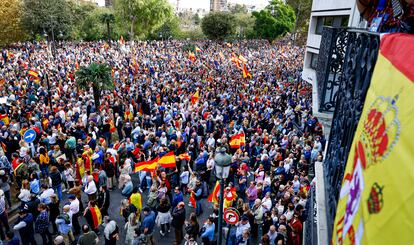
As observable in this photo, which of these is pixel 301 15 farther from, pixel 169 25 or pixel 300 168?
pixel 300 168

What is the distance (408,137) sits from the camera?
142 cm

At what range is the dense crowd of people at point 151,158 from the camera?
28.4 feet

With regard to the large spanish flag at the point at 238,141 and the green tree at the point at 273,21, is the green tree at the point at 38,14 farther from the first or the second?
the large spanish flag at the point at 238,141

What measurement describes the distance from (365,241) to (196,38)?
75203mm

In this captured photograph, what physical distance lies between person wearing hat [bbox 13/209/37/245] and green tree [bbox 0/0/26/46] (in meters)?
40.6

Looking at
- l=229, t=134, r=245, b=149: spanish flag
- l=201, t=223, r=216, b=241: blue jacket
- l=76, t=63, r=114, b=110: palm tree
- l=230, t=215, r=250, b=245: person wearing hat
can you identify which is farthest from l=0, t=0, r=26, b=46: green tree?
l=230, t=215, r=250, b=245: person wearing hat

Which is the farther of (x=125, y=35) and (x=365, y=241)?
(x=125, y=35)

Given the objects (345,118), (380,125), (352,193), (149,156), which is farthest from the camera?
(149,156)

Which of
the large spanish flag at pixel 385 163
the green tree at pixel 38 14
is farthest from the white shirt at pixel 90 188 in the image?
the green tree at pixel 38 14

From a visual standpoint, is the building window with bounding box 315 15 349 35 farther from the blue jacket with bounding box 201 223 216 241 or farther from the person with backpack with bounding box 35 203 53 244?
the person with backpack with bounding box 35 203 53 244

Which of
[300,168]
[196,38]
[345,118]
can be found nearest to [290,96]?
[300,168]

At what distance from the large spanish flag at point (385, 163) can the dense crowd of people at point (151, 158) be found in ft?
18.4

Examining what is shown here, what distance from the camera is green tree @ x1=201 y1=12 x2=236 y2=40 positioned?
6369cm

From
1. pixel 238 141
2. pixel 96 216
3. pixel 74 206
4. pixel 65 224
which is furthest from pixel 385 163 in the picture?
pixel 238 141
